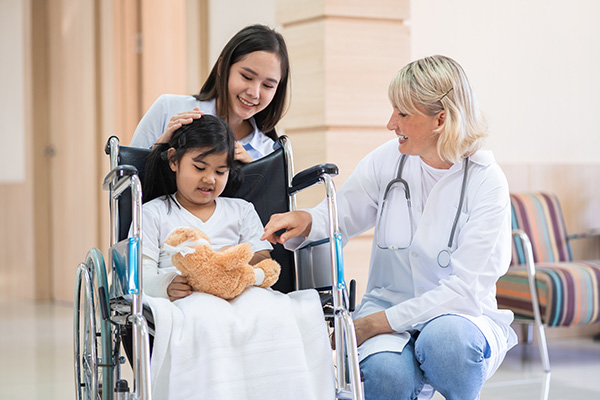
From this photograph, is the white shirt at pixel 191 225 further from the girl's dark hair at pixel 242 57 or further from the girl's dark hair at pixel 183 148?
the girl's dark hair at pixel 242 57

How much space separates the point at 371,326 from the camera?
1.92m

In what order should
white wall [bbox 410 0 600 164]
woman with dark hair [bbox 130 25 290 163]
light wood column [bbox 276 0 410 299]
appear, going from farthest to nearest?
white wall [bbox 410 0 600 164] → light wood column [bbox 276 0 410 299] → woman with dark hair [bbox 130 25 290 163]

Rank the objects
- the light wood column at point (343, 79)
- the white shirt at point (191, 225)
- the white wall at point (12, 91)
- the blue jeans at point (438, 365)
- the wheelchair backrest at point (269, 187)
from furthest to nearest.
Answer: the white wall at point (12, 91) → the light wood column at point (343, 79) → the wheelchair backrest at point (269, 187) → the white shirt at point (191, 225) → the blue jeans at point (438, 365)

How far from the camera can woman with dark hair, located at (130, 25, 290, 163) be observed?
2.35 m

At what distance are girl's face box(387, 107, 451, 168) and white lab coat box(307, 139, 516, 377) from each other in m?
0.08

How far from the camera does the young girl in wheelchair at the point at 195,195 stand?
2066 mm

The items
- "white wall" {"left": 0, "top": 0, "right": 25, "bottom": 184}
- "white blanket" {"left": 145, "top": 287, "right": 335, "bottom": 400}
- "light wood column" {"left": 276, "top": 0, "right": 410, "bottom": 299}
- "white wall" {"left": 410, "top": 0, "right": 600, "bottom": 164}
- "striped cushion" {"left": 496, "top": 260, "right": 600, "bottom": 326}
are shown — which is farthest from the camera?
"white wall" {"left": 0, "top": 0, "right": 25, "bottom": 184}

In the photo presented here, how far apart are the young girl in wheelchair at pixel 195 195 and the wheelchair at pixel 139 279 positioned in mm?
85

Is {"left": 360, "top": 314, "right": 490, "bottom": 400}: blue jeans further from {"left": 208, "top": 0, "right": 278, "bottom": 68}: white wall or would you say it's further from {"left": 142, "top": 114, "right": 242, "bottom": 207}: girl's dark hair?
{"left": 208, "top": 0, "right": 278, "bottom": 68}: white wall

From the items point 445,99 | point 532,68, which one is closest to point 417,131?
point 445,99

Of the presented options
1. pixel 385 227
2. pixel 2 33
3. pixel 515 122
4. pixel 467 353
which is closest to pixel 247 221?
pixel 385 227

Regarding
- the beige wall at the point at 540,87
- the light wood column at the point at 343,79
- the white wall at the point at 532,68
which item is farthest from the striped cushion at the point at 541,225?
the light wood column at the point at 343,79

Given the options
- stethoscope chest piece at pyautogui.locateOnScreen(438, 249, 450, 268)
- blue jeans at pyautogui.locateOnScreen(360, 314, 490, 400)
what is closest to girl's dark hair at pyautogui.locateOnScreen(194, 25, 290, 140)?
stethoscope chest piece at pyautogui.locateOnScreen(438, 249, 450, 268)

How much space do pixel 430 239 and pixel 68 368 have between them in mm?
2225
